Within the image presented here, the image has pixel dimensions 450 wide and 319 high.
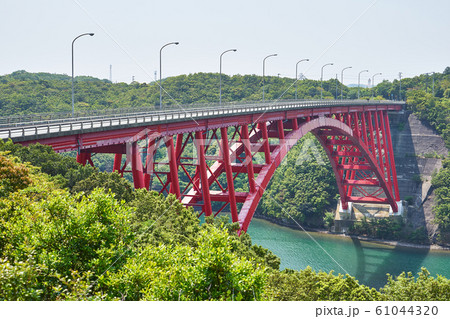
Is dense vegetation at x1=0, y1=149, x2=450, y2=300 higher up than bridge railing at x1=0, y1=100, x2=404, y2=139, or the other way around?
bridge railing at x1=0, y1=100, x2=404, y2=139

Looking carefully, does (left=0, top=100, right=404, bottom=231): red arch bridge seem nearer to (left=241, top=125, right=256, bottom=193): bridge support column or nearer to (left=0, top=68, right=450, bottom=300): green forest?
→ (left=241, top=125, right=256, bottom=193): bridge support column

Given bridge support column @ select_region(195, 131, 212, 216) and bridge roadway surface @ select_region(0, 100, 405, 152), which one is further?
bridge support column @ select_region(195, 131, 212, 216)

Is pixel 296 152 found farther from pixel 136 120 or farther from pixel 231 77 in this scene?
pixel 136 120

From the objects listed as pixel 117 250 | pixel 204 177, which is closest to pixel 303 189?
pixel 204 177

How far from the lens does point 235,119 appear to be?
35188 millimetres

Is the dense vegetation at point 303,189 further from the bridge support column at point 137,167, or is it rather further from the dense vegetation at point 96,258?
the dense vegetation at point 96,258

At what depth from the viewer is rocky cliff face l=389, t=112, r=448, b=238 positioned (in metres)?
73.2

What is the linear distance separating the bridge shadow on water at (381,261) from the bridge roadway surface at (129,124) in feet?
62.7

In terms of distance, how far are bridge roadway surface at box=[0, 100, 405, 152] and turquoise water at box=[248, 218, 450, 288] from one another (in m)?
18.4

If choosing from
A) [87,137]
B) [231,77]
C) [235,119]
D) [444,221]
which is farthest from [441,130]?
[87,137]

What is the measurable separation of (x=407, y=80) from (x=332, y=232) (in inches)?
2132

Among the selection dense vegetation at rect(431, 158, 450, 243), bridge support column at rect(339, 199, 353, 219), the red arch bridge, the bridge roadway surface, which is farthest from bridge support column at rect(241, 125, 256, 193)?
dense vegetation at rect(431, 158, 450, 243)

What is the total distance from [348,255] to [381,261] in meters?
3.70

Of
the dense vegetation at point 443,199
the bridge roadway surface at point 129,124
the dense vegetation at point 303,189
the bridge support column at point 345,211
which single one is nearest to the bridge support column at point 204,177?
the bridge roadway surface at point 129,124
